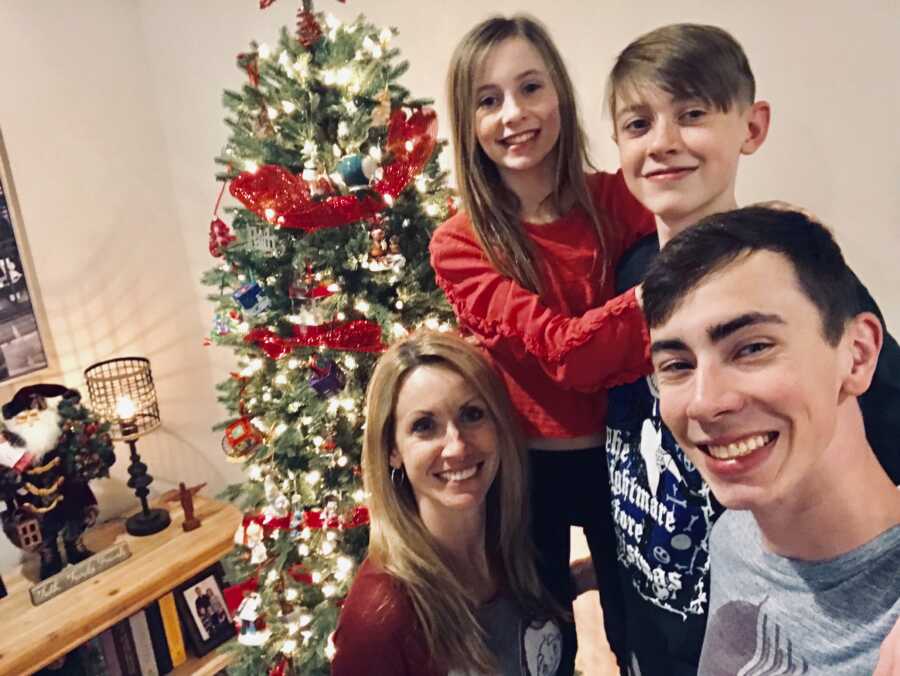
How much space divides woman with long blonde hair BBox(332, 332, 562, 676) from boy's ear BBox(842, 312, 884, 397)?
644 millimetres

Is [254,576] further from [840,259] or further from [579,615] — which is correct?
[840,259]

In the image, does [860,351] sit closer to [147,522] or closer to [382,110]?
[382,110]

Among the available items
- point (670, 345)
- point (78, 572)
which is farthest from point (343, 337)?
point (78, 572)

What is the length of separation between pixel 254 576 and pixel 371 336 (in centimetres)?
88

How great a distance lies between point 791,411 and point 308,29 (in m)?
1.46

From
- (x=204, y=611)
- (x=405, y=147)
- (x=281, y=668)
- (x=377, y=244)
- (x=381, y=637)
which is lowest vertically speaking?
(x=204, y=611)

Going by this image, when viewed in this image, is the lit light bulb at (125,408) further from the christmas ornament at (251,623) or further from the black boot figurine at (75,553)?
the christmas ornament at (251,623)

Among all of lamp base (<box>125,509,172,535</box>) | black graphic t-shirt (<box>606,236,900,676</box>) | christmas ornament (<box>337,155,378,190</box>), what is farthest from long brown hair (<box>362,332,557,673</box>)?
lamp base (<box>125,509,172,535</box>)

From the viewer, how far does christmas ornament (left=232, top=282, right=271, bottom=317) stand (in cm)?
175

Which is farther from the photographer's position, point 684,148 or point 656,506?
Answer: point 656,506

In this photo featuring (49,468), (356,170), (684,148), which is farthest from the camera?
(49,468)

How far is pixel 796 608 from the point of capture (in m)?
0.72

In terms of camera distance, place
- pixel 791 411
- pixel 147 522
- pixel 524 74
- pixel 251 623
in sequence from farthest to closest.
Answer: pixel 147 522 < pixel 251 623 < pixel 524 74 < pixel 791 411

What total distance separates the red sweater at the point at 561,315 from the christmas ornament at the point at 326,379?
1.62 feet
